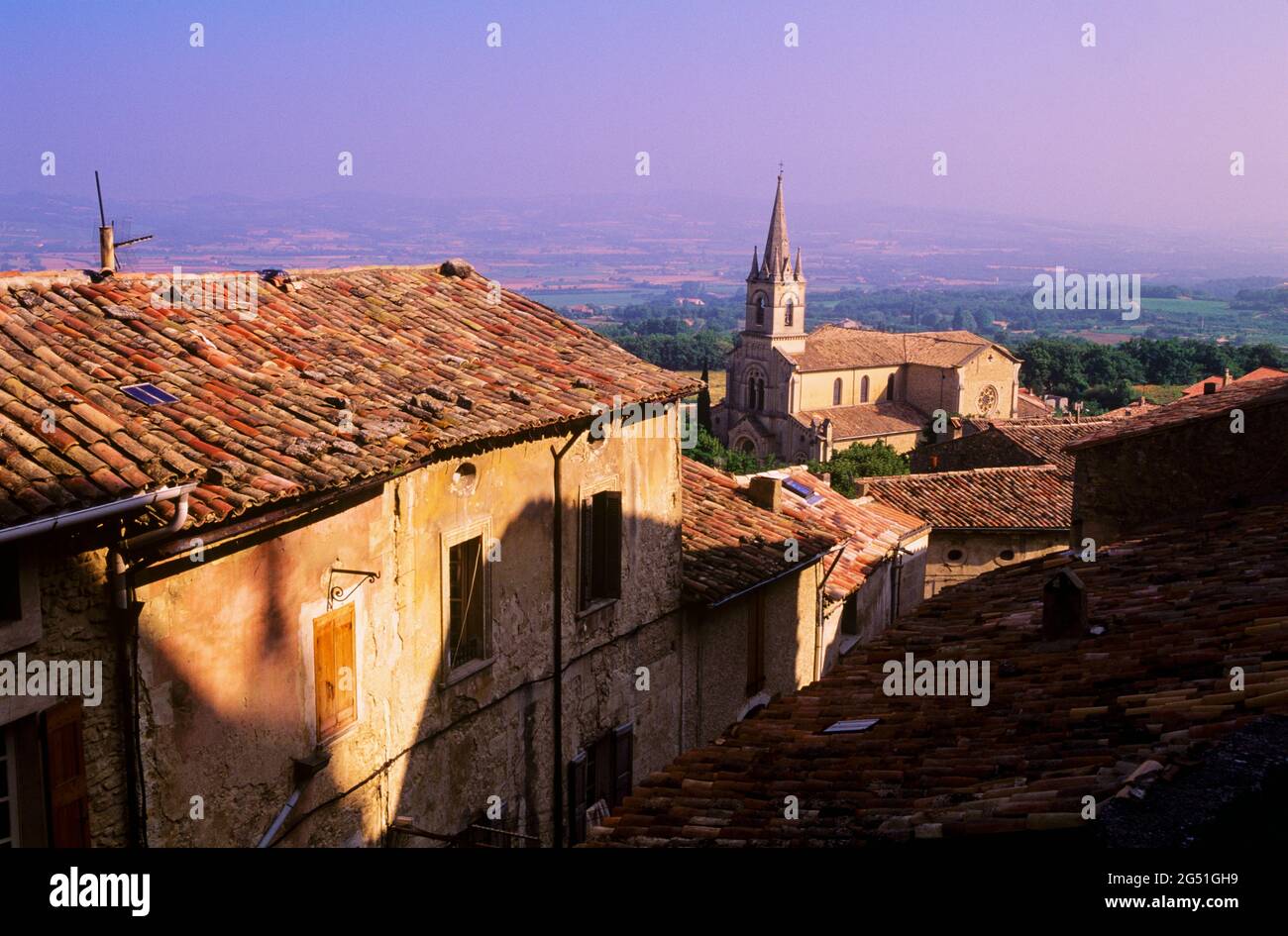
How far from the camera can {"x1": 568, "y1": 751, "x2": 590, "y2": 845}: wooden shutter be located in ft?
40.9

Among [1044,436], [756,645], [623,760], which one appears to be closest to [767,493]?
[756,645]

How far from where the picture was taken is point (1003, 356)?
315 feet

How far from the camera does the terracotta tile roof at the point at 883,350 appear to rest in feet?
314

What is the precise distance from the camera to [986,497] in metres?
30.9

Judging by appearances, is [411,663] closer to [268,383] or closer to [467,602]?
[467,602]

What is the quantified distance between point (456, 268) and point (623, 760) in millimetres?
6223

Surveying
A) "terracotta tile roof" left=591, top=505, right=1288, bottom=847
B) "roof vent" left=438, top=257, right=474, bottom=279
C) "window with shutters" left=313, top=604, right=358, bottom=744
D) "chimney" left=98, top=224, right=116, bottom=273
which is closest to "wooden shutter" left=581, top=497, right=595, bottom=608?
"terracotta tile roof" left=591, top=505, right=1288, bottom=847

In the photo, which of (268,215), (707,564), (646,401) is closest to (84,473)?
(646,401)

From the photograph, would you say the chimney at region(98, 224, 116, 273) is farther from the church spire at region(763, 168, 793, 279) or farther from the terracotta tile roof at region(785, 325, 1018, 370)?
the church spire at region(763, 168, 793, 279)

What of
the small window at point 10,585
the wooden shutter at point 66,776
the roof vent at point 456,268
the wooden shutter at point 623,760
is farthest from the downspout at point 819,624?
the small window at point 10,585

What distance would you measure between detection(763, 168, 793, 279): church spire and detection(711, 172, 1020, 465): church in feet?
25.1

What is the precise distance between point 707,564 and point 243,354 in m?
7.31

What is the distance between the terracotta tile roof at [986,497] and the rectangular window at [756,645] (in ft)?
47.2

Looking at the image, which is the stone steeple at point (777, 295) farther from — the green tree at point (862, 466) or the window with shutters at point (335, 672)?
the window with shutters at point (335, 672)
